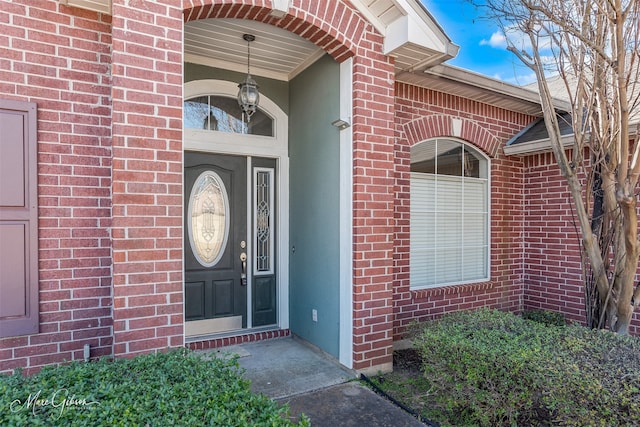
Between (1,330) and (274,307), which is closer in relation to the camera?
(1,330)

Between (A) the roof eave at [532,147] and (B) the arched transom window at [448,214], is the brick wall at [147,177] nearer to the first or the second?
(B) the arched transom window at [448,214]

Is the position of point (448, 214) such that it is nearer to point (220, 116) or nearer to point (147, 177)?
point (220, 116)

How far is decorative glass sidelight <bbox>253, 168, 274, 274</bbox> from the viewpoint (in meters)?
5.05

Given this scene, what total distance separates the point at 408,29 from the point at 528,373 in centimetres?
321

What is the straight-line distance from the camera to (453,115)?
17.6ft

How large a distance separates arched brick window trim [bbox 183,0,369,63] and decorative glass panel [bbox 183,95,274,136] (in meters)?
1.44

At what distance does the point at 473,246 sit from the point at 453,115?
1977 mm

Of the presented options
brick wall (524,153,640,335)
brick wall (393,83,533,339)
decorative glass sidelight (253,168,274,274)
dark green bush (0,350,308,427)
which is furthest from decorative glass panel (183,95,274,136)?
brick wall (524,153,640,335)

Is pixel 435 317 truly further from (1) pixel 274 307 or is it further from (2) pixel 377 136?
(2) pixel 377 136

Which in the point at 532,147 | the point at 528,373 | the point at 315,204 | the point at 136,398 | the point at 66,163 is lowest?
the point at 528,373

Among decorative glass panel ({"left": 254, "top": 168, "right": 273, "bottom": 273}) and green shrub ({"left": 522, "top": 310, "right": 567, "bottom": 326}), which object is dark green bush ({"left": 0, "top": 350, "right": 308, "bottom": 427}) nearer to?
decorative glass panel ({"left": 254, "top": 168, "right": 273, "bottom": 273})

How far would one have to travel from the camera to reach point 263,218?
511cm

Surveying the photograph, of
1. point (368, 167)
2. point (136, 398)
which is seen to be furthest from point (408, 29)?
point (136, 398)

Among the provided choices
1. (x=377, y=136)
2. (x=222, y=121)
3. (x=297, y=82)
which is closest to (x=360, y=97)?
(x=377, y=136)
